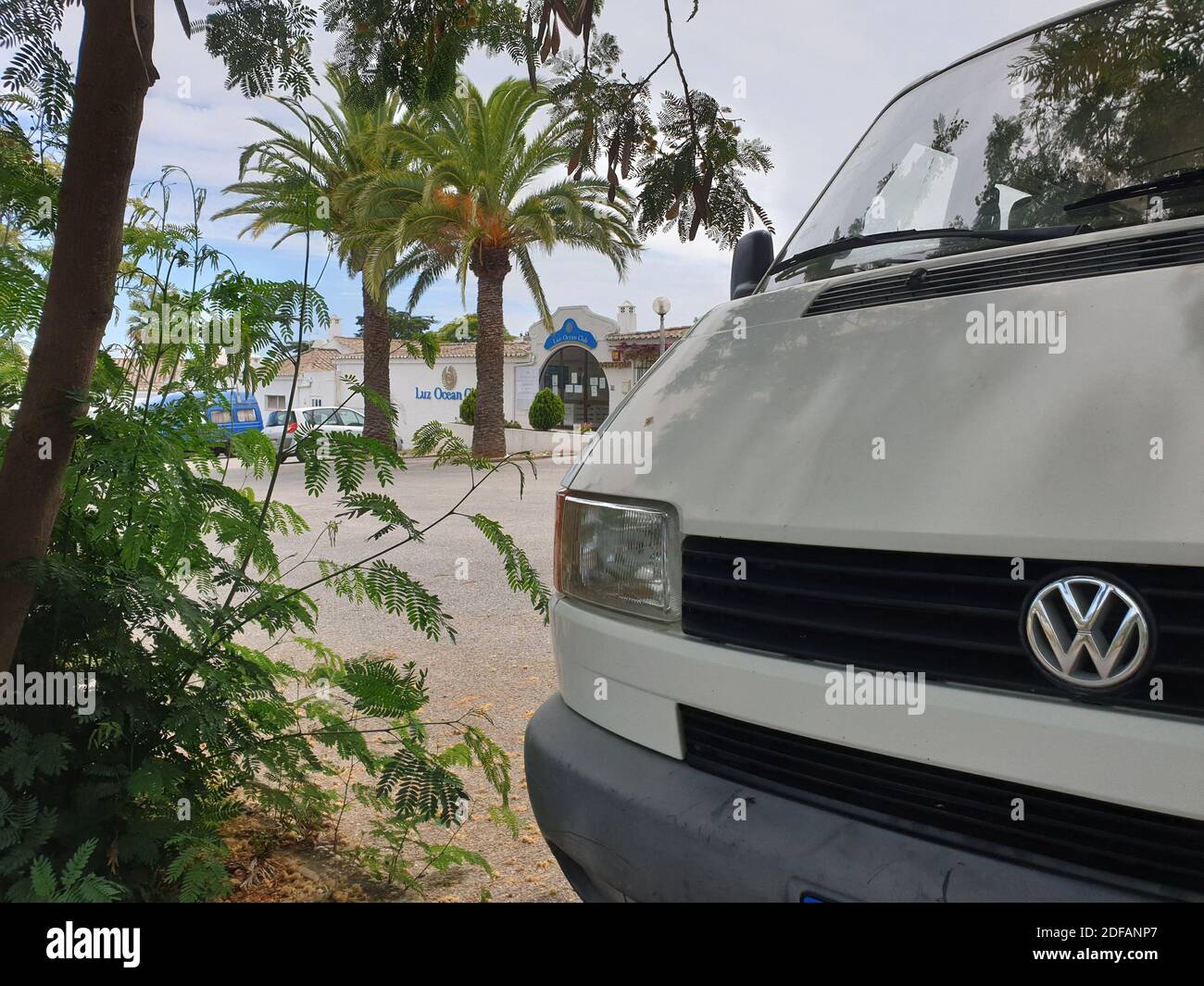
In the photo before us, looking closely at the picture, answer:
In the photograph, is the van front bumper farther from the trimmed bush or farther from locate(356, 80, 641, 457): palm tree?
the trimmed bush

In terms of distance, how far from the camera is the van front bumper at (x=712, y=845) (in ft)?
3.98

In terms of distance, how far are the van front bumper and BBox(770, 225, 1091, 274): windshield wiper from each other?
1.32 metres

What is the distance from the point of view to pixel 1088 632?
45.5 inches

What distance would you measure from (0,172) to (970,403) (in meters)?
2.55

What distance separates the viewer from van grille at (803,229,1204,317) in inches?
54.8

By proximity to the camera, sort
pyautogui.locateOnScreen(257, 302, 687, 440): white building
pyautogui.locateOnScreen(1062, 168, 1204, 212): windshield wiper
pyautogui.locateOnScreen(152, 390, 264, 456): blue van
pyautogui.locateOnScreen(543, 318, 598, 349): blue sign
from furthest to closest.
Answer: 1. pyautogui.locateOnScreen(543, 318, 598, 349): blue sign
2. pyautogui.locateOnScreen(257, 302, 687, 440): white building
3. pyautogui.locateOnScreen(152, 390, 264, 456): blue van
4. pyautogui.locateOnScreen(1062, 168, 1204, 212): windshield wiper

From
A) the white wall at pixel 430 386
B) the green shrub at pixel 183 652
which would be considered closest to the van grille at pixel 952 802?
the green shrub at pixel 183 652

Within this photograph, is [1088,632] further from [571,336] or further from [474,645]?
[571,336]

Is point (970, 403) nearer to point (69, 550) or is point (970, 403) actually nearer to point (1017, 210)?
point (1017, 210)

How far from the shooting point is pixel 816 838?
1.37 metres

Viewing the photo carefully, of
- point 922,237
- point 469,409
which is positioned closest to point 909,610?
point 922,237

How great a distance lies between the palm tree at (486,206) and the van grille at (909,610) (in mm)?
18570

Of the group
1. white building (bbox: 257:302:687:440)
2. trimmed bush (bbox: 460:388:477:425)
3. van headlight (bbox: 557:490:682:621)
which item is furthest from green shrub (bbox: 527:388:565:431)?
van headlight (bbox: 557:490:682:621)
